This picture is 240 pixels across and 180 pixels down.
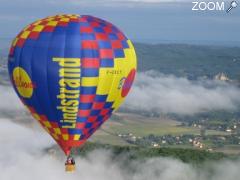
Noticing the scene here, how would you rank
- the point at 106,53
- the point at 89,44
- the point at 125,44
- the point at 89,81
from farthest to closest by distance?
the point at 125,44 → the point at 106,53 → the point at 89,44 → the point at 89,81

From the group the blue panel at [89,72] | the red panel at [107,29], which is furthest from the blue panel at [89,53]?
the red panel at [107,29]

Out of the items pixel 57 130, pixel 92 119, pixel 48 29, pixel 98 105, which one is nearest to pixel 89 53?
pixel 48 29

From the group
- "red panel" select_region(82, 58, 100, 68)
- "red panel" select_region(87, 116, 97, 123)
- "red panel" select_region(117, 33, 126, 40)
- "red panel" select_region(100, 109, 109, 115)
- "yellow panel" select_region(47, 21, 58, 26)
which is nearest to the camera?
"red panel" select_region(82, 58, 100, 68)

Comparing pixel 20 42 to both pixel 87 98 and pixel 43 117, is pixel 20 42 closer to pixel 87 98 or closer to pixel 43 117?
pixel 43 117

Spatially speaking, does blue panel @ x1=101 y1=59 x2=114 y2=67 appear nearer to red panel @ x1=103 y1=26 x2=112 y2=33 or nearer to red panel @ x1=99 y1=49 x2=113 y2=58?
red panel @ x1=99 y1=49 x2=113 y2=58

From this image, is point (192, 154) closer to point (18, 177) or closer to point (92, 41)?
point (18, 177)

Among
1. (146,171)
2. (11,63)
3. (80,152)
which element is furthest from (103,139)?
(11,63)

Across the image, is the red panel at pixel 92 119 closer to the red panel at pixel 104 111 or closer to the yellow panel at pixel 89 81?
the red panel at pixel 104 111

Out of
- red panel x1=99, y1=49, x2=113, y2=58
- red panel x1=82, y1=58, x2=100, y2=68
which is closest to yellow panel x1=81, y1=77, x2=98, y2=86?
red panel x1=82, y1=58, x2=100, y2=68
